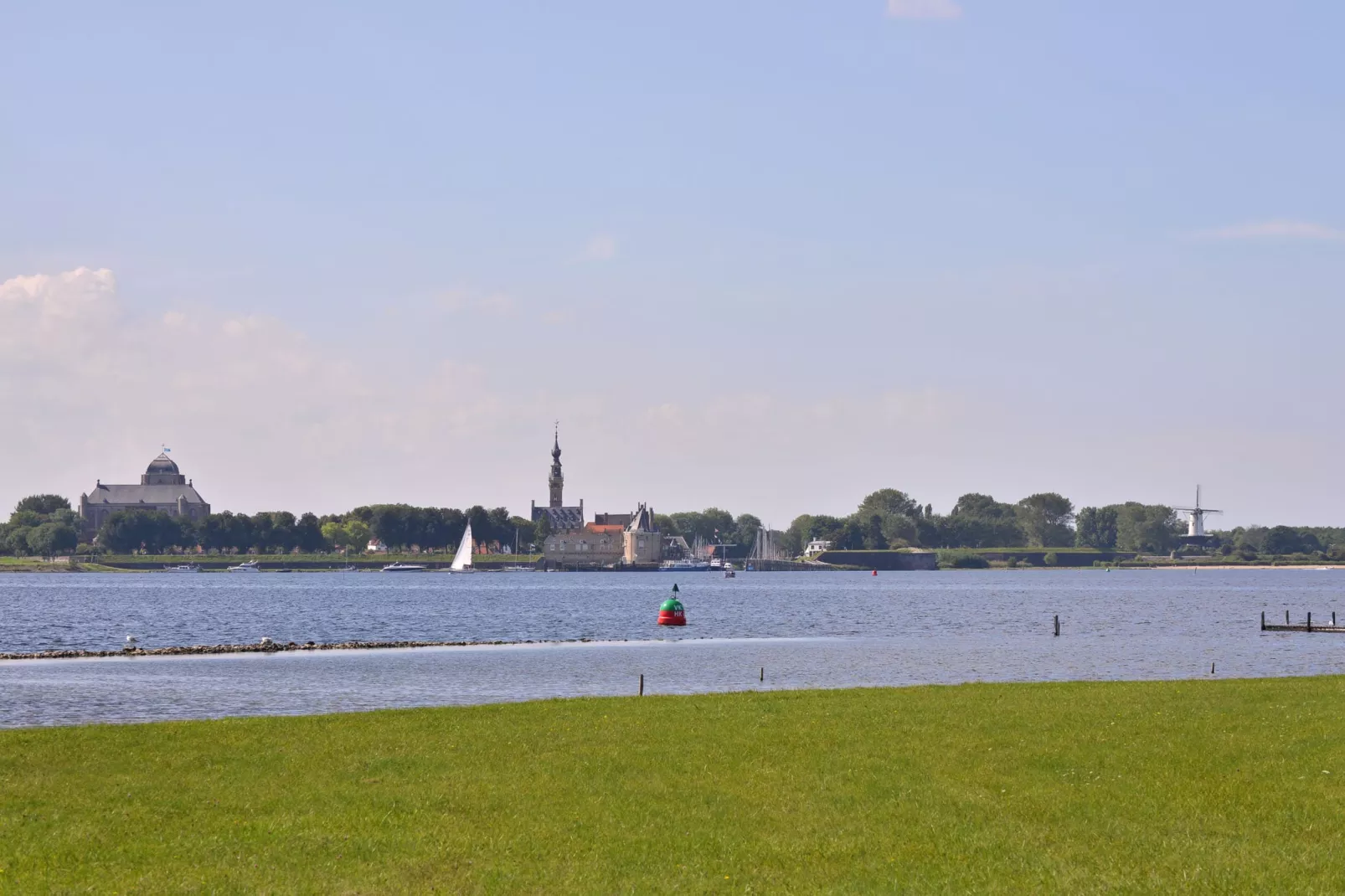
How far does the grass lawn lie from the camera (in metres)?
20.4

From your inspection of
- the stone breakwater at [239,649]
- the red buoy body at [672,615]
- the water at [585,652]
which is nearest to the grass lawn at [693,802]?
the water at [585,652]

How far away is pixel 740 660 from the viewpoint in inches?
2911

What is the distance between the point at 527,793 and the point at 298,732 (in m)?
10.2

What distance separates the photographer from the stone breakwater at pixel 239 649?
79.4 metres

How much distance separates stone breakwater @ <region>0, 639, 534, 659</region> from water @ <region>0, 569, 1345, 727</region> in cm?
262

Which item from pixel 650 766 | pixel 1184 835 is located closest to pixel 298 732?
pixel 650 766

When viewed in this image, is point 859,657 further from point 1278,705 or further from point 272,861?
point 272,861

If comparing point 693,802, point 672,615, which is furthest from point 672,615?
point 693,802

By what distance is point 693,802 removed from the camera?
25.2 metres

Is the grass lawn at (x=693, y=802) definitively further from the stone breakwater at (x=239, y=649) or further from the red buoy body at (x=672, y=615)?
the red buoy body at (x=672, y=615)

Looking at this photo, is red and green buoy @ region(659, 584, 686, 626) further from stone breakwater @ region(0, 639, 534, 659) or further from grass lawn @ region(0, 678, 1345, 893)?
grass lawn @ region(0, 678, 1345, 893)

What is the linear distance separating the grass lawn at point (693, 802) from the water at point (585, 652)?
1845 centimetres

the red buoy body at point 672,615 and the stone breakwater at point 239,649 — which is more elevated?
the red buoy body at point 672,615

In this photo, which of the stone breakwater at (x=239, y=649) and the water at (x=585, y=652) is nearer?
the water at (x=585, y=652)
